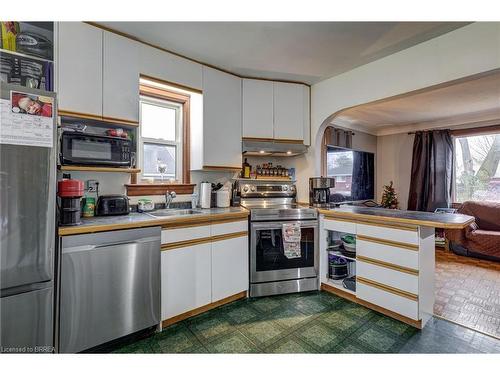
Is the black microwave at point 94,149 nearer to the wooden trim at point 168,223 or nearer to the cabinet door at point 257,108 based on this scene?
the wooden trim at point 168,223

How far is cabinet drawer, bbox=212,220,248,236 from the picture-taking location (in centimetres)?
221

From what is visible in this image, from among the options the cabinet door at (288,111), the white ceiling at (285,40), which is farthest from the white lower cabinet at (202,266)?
the white ceiling at (285,40)

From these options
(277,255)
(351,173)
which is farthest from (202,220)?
(351,173)

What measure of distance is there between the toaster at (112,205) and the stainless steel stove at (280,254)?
1163 mm

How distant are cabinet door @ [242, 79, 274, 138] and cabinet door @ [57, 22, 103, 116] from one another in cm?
144

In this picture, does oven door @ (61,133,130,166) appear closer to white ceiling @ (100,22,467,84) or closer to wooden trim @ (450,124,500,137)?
white ceiling @ (100,22,467,84)

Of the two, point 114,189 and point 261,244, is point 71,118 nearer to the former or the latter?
point 114,189

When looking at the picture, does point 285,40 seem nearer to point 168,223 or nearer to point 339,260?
point 168,223

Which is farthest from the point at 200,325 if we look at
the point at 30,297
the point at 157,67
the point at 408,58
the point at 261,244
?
the point at 408,58

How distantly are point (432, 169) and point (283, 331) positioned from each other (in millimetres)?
4441

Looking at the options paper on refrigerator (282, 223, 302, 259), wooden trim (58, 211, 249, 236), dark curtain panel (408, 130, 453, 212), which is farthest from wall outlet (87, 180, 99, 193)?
dark curtain panel (408, 130, 453, 212)

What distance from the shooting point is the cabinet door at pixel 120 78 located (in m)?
1.96

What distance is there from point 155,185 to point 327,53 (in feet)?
6.90

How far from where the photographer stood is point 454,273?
3158 millimetres
